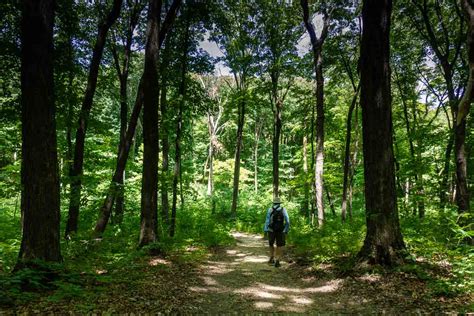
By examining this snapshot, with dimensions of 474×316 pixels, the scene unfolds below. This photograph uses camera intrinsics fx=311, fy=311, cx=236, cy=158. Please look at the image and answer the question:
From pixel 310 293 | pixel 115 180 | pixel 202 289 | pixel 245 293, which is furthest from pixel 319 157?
pixel 202 289

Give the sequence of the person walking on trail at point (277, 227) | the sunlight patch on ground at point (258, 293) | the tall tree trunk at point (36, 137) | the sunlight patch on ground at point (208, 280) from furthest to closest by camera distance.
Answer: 1. the person walking on trail at point (277, 227)
2. the sunlight patch on ground at point (208, 280)
3. the sunlight patch on ground at point (258, 293)
4. the tall tree trunk at point (36, 137)

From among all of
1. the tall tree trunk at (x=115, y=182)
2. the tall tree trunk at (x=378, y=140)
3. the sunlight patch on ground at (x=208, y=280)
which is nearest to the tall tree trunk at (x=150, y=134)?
the tall tree trunk at (x=115, y=182)

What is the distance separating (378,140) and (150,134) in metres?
5.75

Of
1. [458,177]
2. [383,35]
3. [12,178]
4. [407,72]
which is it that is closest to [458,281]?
[383,35]

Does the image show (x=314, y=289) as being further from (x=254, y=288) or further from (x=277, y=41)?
(x=277, y=41)

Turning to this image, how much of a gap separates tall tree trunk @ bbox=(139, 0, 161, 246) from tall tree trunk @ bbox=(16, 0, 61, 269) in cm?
347

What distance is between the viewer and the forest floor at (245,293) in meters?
4.41

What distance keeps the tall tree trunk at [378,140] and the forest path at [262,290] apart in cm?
124

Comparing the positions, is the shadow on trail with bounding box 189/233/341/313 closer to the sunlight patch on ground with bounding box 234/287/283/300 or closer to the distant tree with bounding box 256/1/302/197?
the sunlight patch on ground with bounding box 234/287/283/300

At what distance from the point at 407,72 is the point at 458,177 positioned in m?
10.7

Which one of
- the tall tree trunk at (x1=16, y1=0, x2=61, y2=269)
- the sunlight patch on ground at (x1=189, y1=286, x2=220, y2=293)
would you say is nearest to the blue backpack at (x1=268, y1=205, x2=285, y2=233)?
the sunlight patch on ground at (x1=189, y1=286, x2=220, y2=293)

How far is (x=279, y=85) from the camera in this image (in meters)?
17.8

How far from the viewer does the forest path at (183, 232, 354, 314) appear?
5.18 metres

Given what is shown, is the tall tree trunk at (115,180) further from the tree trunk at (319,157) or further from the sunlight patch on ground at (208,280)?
the tree trunk at (319,157)
